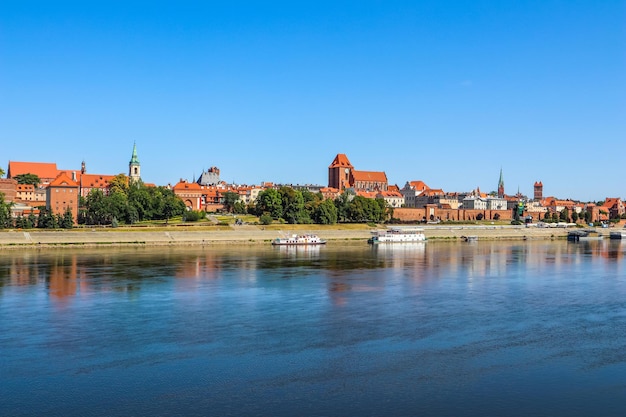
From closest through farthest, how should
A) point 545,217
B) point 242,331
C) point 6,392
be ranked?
1. point 6,392
2. point 242,331
3. point 545,217

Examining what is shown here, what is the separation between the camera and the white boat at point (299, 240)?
5628cm

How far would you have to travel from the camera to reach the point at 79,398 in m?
12.8

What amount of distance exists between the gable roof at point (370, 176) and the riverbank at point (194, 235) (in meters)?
50.6

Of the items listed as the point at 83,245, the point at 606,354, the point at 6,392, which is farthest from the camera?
the point at 83,245

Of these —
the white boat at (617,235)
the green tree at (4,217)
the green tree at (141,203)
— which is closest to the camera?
the green tree at (4,217)

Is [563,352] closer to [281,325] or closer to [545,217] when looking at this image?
[281,325]

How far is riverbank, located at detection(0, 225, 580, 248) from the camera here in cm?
4891

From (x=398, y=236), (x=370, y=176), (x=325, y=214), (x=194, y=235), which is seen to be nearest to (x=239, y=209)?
(x=325, y=214)

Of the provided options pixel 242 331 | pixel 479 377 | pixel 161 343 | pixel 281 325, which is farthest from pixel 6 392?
pixel 479 377

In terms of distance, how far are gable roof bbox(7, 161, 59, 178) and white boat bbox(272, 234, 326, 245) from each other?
53558 millimetres

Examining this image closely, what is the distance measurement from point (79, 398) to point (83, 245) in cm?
3830

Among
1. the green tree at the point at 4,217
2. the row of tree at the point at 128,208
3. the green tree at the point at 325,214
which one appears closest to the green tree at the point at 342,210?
the green tree at the point at 325,214

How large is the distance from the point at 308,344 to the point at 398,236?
46.7 meters

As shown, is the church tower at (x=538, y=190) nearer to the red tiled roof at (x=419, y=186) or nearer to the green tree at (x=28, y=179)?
the red tiled roof at (x=419, y=186)
